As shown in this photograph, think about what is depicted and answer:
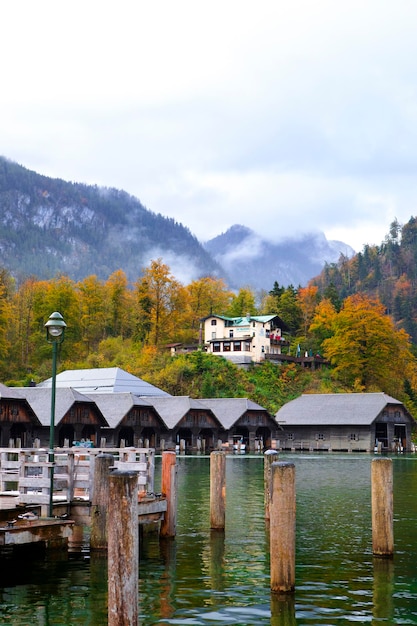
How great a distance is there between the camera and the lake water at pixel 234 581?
1420 centimetres

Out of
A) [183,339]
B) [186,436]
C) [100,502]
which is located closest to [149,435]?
[186,436]

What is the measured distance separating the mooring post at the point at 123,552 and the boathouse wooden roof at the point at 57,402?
60.2 meters

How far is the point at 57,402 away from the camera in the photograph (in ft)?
240

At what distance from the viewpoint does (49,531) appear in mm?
17000

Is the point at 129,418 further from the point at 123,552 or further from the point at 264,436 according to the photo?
the point at 123,552

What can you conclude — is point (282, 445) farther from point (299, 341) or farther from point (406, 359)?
point (299, 341)

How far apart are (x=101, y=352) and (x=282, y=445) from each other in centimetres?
3745

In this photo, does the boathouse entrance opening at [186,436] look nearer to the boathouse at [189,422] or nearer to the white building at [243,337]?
the boathouse at [189,422]

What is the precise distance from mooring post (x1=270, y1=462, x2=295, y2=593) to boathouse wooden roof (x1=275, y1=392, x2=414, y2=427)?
7606cm

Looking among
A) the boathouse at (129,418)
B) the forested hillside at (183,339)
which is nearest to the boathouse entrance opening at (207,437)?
the boathouse at (129,418)

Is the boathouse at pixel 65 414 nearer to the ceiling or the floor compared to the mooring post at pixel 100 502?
nearer to the ceiling

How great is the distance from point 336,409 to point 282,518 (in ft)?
264

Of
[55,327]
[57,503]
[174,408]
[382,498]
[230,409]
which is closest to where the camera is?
[382,498]

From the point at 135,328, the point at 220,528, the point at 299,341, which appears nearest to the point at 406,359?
the point at 299,341
